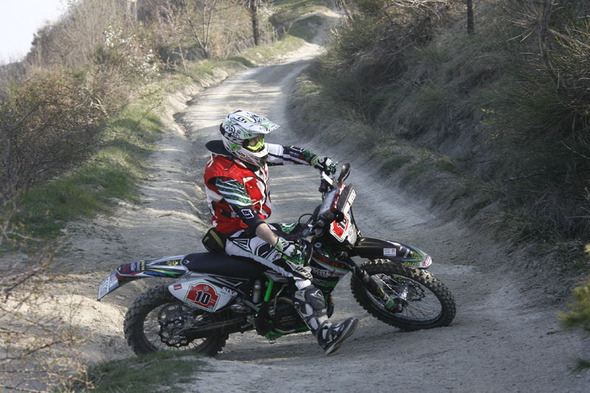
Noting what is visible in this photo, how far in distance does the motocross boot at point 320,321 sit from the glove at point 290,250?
0.30m

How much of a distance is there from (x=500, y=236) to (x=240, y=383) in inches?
191

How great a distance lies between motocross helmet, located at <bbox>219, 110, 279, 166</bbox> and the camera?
19.3ft

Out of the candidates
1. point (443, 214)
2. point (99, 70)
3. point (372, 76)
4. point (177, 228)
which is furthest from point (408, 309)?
point (99, 70)

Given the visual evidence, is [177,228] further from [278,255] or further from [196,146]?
[196,146]

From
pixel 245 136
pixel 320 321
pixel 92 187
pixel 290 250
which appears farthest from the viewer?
pixel 92 187

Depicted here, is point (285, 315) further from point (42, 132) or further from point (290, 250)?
point (42, 132)

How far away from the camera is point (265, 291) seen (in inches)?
240

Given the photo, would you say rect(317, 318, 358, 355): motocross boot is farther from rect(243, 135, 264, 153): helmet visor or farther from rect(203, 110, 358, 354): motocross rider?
rect(243, 135, 264, 153): helmet visor

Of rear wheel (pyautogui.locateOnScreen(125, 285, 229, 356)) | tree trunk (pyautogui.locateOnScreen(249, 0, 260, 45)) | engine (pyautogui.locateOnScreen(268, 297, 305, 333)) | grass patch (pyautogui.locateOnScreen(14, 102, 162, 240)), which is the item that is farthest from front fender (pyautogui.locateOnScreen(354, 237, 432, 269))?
tree trunk (pyautogui.locateOnScreen(249, 0, 260, 45))

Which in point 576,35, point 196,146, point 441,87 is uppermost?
point 576,35

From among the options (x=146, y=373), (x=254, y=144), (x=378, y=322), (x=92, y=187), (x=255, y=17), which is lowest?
(x=378, y=322)

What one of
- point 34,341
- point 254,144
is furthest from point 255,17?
point 34,341

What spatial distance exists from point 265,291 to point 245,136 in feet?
4.98

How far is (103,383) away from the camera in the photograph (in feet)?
16.1
